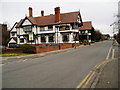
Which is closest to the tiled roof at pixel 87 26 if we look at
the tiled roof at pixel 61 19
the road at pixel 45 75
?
the tiled roof at pixel 61 19

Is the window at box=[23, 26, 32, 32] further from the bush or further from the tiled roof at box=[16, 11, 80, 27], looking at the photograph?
the bush

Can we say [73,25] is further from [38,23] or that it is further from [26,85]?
[26,85]

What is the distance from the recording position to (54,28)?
38562 mm

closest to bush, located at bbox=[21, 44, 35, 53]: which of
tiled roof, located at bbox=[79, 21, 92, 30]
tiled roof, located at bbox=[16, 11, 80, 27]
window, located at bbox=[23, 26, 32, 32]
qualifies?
tiled roof, located at bbox=[16, 11, 80, 27]

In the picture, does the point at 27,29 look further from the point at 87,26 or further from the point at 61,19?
the point at 87,26

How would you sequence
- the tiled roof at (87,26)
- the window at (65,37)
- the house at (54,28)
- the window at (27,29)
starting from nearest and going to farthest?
1. the house at (54,28)
2. the window at (65,37)
3. the window at (27,29)
4. the tiled roof at (87,26)

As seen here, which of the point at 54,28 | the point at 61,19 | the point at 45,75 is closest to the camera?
the point at 45,75

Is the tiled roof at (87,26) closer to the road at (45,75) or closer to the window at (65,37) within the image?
the window at (65,37)

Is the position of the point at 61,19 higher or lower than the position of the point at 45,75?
higher

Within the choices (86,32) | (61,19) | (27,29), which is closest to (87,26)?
(86,32)

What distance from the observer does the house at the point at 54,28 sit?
120ft

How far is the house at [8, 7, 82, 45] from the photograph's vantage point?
3650 cm

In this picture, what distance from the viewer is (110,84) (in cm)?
559

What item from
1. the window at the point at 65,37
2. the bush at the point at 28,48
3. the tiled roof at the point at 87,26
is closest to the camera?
the bush at the point at 28,48
